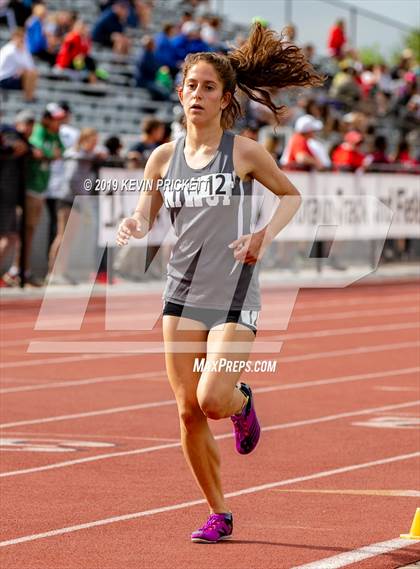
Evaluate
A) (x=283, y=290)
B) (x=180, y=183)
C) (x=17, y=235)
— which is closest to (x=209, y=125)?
(x=180, y=183)

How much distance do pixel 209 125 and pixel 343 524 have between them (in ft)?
6.45

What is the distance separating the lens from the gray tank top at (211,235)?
6785 millimetres

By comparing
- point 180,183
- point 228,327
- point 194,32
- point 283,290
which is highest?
point 194,32

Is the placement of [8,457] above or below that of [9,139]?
below

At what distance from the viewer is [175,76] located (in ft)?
98.5

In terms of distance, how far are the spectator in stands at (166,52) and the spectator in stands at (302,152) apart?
497 centimetres

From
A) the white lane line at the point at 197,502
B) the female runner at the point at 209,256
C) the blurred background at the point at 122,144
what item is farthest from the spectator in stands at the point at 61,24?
the female runner at the point at 209,256

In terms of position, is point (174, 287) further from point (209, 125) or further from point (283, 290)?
point (283, 290)

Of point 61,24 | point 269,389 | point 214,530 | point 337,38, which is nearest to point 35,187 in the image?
point 61,24

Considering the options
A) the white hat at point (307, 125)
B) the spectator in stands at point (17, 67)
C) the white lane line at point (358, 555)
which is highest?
the spectator in stands at point (17, 67)

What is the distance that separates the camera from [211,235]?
22.4ft

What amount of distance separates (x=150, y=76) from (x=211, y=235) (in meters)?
23.2

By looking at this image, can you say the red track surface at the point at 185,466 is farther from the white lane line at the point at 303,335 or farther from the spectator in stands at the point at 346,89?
the spectator in stands at the point at 346,89

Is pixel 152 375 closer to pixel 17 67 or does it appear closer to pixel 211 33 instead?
pixel 17 67
